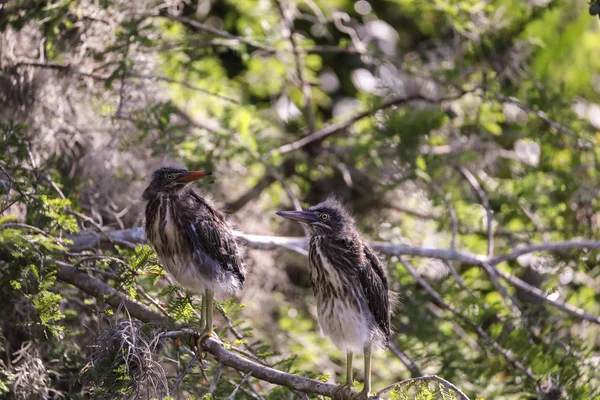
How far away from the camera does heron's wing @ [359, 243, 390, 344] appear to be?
3.82 metres

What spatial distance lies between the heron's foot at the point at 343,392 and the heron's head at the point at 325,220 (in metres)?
0.71

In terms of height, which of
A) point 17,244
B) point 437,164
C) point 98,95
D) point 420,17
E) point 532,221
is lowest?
point 532,221

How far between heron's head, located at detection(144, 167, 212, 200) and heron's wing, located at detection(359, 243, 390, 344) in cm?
90

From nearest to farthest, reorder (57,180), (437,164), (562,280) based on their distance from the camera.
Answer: (57,180) → (437,164) → (562,280)

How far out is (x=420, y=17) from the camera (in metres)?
6.44

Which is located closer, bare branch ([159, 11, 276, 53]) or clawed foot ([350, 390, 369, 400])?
clawed foot ([350, 390, 369, 400])

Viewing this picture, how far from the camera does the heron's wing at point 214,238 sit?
3795mm

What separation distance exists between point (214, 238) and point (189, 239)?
0.12m

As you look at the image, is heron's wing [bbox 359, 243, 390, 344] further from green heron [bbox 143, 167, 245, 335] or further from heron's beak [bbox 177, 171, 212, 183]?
heron's beak [bbox 177, 171, 212, 183]

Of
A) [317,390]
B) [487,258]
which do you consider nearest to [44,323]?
[317,390]

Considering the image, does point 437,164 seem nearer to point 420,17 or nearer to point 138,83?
point 420,17

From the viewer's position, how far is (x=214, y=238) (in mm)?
3830

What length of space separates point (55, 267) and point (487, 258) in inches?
107

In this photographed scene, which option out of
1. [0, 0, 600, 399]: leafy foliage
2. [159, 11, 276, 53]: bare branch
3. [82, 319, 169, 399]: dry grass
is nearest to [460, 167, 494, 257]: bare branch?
[0, 0, 600, 399]: leafy foliage
